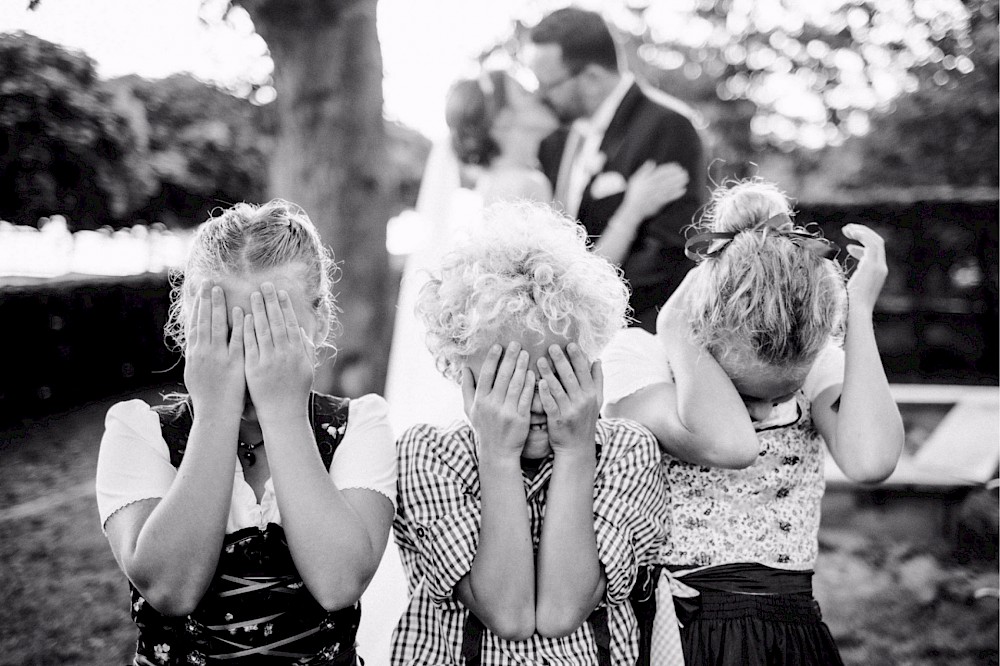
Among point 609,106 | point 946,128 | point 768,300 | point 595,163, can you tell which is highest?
point 946,128

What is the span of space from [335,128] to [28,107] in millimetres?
1740

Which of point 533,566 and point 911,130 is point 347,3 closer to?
point 533,566

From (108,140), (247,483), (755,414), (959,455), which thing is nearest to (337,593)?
(247,483)

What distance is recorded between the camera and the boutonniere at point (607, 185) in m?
3.12

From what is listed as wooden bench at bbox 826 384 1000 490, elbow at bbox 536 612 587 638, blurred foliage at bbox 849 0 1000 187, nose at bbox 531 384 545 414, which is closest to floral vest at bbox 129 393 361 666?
elbow at bbox 536 612 587 638

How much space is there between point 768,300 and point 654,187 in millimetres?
1464

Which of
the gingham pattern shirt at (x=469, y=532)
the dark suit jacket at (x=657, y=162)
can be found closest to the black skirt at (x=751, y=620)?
the gingham pattern shirt at (x=469, y=532)

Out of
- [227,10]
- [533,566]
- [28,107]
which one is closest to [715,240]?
[533,566]

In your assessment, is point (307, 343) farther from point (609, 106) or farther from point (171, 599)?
point (609, 106)

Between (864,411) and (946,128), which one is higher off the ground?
(946,128)

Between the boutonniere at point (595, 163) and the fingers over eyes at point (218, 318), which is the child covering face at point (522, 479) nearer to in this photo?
the fingers over eyes at point (218, 318)

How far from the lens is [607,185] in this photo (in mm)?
3154

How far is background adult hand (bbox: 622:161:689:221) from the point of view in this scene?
304cm

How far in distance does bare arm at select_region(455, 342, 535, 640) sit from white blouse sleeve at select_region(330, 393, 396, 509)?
238 millimetres
